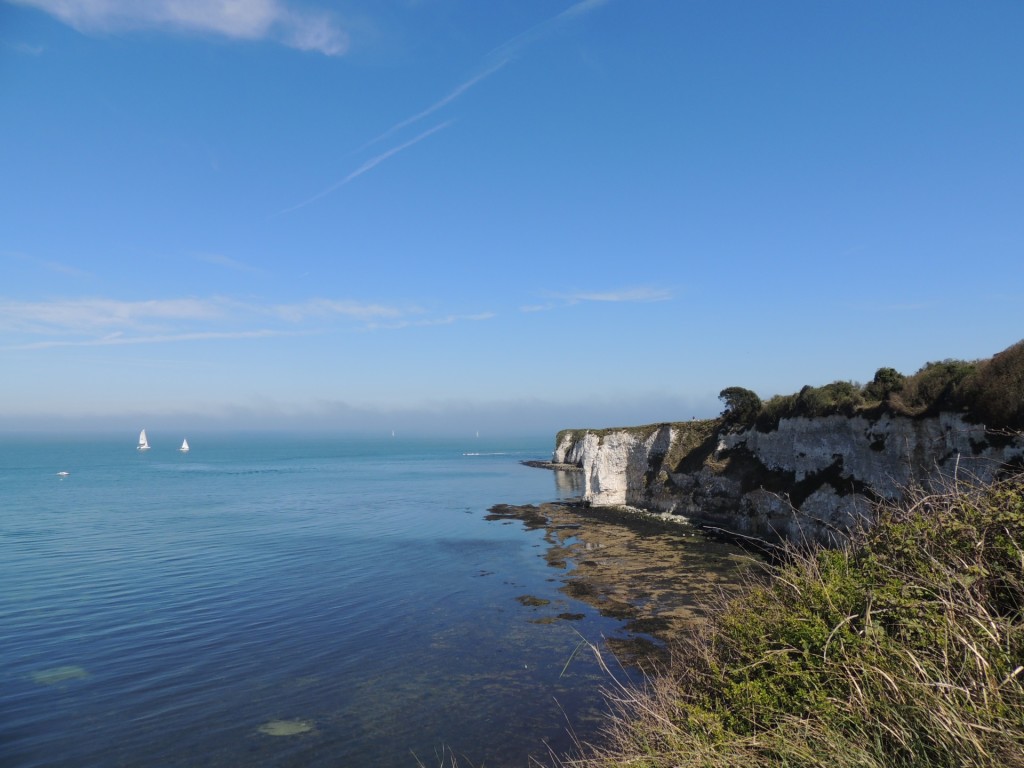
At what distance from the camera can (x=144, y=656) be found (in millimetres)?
20859

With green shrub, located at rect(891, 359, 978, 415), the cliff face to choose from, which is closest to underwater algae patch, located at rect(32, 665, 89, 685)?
the cliff face

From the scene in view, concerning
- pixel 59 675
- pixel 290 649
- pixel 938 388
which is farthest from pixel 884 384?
pixel 59 675

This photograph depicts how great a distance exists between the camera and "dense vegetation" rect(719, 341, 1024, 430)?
27.2 meters

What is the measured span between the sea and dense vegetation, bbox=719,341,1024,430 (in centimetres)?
2075

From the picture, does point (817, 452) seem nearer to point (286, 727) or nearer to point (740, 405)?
point (740, 405)

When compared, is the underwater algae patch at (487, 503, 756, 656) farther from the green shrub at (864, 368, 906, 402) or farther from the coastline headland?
the green shrub at (864, 368, 906, 402)

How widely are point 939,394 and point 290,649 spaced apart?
111 feet

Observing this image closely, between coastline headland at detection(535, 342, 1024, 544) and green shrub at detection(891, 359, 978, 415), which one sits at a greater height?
green shrub at detection(891, 359, 978, 415)

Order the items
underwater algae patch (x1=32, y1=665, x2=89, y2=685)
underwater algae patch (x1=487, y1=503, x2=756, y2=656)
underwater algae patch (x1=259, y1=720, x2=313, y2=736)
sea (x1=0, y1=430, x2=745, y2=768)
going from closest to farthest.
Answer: sea (x1=0, y1=430, x2=745, y2=768), underwater algae patch (x1=259, y1=720, x2=313, y2=736), underwater algae patch (x1=32, y1=665, x2=89, y2=685), underwater algae patch (x1=487, y1=503, x2=756, y2=656)

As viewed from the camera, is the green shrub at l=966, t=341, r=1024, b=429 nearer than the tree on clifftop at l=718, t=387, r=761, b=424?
Yes

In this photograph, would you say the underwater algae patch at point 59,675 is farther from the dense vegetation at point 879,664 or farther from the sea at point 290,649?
the dense vegetation at point 879,664

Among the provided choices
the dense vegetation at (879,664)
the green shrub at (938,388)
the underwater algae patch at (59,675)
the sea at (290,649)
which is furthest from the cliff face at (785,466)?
the underwater algae patch at (59,675)

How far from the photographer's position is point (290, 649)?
71.1ft

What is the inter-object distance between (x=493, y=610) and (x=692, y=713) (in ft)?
63.3
